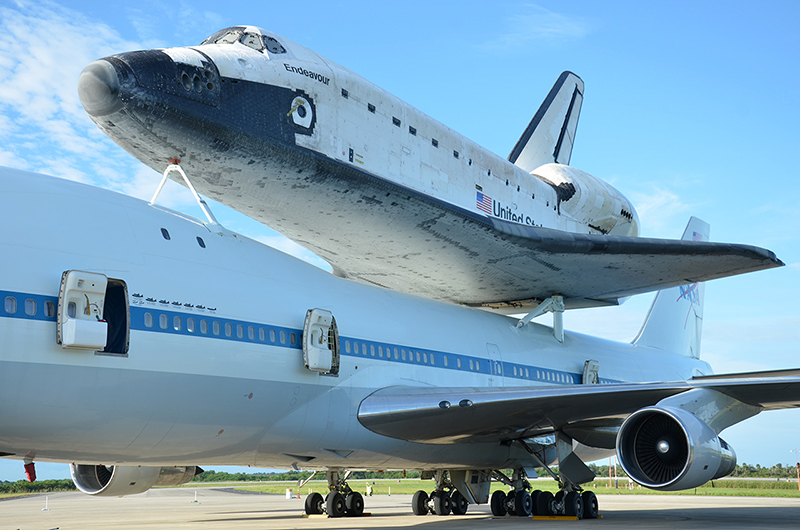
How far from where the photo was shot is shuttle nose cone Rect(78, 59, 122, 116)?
8594 millimetres

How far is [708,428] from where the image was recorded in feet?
31.0

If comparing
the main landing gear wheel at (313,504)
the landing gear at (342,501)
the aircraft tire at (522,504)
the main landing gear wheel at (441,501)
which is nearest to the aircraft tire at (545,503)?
the aircraft tire at (522,504)

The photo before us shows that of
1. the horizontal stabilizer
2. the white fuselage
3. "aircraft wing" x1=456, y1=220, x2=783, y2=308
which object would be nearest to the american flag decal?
"aircraft wing" x1=456, y1=220, x2=783, y2=308

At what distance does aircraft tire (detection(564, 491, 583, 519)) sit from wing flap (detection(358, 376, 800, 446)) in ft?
7.79

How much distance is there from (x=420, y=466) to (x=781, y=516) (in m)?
7.88

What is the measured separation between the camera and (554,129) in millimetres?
19203

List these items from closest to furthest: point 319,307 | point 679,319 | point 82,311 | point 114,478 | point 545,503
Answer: point 82,311
point 319,307
point 114,478
point 545,503
point 679,319

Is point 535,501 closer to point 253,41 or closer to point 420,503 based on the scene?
point 420,503

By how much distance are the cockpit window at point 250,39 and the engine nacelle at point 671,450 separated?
23.1 feet

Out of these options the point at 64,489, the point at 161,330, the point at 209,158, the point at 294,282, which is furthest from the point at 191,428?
the point at 64,489

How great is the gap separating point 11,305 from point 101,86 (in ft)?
10.7

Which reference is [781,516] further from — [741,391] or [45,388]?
[45,388]

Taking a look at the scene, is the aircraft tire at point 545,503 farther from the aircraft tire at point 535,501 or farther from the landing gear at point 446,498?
the landing gear at point 446,498

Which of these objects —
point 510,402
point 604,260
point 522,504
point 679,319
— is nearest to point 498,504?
point 522,504
